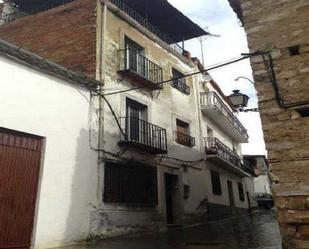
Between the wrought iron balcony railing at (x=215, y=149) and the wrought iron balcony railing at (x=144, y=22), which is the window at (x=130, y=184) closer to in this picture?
the wrought iron balcony railing at (x=215, y=149)

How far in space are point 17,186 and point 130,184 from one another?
4408mm

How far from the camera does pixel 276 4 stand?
22.7ft

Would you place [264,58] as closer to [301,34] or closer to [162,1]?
[301,34]

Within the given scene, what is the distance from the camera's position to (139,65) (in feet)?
44.9

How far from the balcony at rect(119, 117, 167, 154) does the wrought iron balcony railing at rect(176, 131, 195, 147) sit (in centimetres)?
173

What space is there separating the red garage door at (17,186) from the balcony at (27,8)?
8.16m

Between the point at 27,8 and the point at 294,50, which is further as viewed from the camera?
the point at 27,8

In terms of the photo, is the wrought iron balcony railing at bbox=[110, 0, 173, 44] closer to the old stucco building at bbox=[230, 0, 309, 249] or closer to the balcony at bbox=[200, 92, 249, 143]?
the balcony at bbox=[200, 92, 249, 143]

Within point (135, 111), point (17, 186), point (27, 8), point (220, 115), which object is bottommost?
point (17, 186)

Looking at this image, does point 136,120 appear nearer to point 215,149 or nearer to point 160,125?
point 160,125

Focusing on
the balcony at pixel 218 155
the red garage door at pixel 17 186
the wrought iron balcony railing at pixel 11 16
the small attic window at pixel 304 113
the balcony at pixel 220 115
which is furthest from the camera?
the balcony at pixel 220 115

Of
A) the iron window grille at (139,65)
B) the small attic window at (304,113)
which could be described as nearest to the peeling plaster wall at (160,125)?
the iron window grille at (139,65)

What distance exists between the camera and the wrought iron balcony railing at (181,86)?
16361mm

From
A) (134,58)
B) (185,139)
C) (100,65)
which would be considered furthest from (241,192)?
(100,65)
